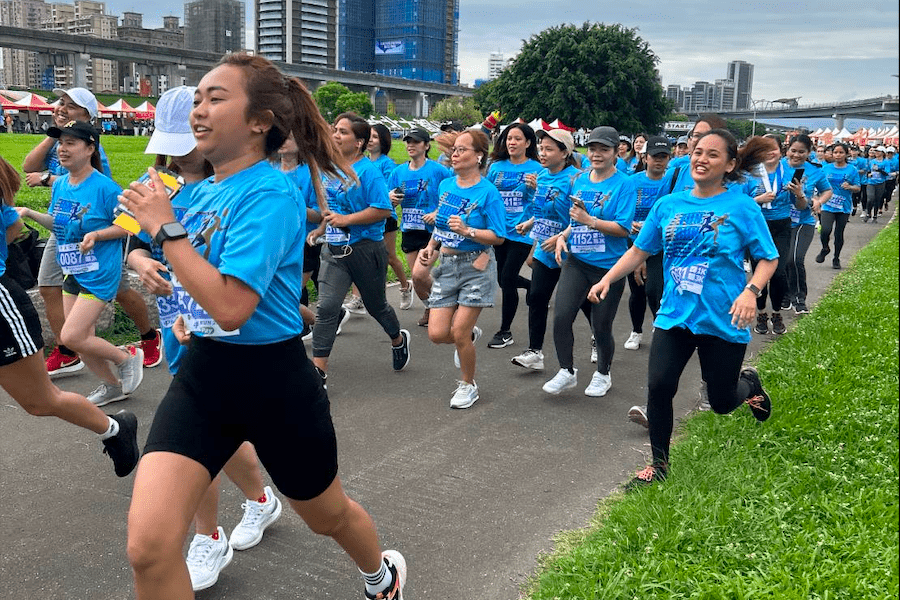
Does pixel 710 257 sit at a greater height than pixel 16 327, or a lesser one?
greater

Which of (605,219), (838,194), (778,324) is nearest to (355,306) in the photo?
(605,219)

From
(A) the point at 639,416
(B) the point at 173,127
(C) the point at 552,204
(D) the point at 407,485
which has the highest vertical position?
(B) the point at 173,127

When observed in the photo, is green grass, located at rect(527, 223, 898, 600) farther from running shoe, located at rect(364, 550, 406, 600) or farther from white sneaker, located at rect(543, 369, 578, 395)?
white sneaker, located at rect(543, 369, 578, 395)

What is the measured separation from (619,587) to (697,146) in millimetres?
2337

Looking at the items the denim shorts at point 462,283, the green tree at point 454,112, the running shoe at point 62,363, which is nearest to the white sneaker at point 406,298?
the denim shorts at point 462,283

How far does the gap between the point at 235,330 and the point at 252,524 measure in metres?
1.63

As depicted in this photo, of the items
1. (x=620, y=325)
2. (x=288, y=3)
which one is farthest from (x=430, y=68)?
(x=620, y=325)

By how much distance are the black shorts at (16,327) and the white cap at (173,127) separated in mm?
1100

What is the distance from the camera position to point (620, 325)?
8.96 metres

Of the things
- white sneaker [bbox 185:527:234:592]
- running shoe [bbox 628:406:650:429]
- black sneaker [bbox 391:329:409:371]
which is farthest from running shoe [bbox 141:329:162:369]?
running shoe [bbox 628:406:650:429]

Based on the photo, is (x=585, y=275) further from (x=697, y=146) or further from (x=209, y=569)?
(x=209, y=569)

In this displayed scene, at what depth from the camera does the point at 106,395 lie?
5836 mm

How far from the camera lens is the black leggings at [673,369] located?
4418 mm

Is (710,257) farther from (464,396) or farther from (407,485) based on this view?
(464,396)
